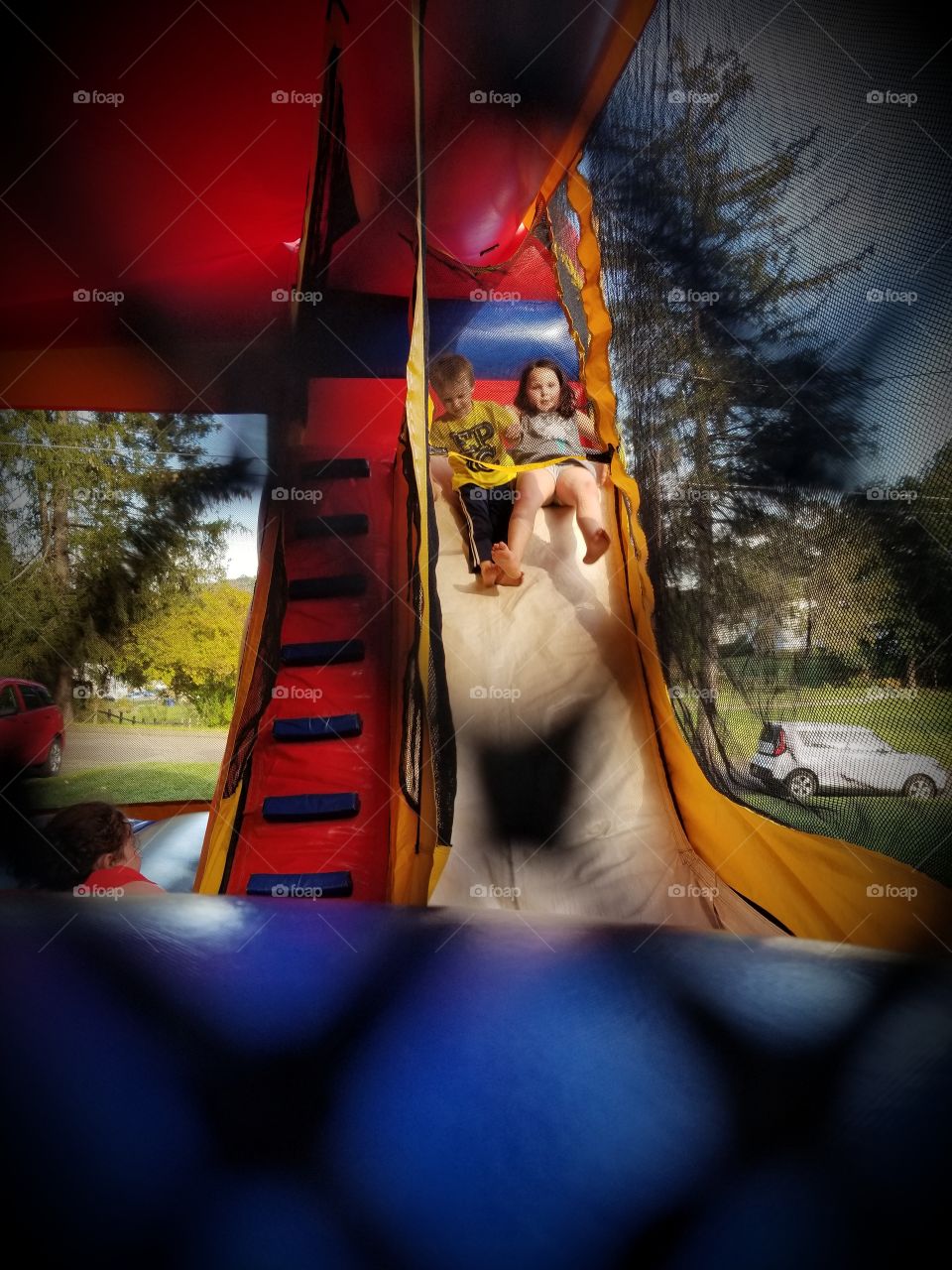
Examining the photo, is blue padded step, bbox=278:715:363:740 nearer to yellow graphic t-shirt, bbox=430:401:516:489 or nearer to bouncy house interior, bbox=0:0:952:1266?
bouncy house interior, bbox=0:0:952:1266

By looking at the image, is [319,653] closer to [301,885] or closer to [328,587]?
[328,587]

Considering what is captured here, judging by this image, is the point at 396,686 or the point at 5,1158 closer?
the point at 5,1158

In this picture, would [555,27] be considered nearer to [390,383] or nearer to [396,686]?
[390,383]

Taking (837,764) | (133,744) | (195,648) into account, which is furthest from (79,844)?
(837,764)

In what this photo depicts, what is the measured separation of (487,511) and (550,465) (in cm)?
20

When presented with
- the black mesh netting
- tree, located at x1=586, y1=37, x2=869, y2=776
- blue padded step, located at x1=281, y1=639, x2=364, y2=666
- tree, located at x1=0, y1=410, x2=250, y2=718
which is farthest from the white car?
tree, located at x1=0, y1=410, x2=250, y2=718

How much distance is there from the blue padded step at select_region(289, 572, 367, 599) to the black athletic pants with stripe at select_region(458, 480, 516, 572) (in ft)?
1.07

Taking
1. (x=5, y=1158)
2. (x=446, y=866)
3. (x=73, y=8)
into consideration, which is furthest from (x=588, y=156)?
(x=5, y=1158)

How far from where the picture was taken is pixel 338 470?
207 centimetres

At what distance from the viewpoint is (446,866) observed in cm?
148

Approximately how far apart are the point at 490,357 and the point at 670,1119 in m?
2.57

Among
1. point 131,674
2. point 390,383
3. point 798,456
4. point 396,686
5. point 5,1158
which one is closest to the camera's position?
point 5,1158

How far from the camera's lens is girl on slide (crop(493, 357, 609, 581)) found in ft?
6.36

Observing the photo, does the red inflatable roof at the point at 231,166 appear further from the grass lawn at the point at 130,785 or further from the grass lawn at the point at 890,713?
the grass lawn at the point at 890,713
